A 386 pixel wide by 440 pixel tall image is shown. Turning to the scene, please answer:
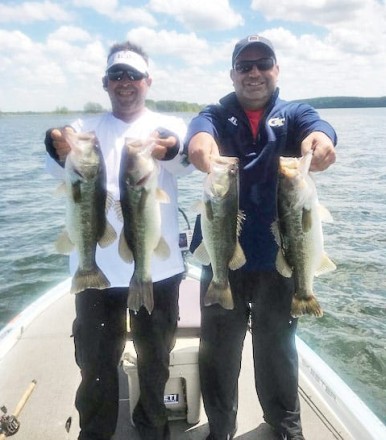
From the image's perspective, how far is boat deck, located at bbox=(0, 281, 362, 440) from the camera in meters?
4.26

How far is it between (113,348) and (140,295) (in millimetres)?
598

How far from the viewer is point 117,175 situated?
3.53 metres

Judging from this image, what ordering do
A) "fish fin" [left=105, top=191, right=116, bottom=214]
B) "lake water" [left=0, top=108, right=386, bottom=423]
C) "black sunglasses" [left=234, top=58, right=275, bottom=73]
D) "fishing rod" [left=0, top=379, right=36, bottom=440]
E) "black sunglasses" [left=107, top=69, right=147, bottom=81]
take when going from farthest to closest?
"lake water" [left=0, top=108, right=386, bottom=423] < "fishing rod" [left=0, top=379, right=36, bottom=440] < "black sunglasses" [left=234, top=58, right=275, bottom=73] < "black sunglasses" [left=107, top=69, right=147, bottom=81] < "fish fin" [left=105, top=191, right=116, bottom=214]

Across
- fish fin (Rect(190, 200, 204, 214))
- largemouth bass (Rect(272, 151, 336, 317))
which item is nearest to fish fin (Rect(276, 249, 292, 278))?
largemouth bass (Rect(272, 151, 336, 317))

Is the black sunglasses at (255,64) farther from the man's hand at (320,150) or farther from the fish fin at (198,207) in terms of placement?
the fish fin at (198,207)

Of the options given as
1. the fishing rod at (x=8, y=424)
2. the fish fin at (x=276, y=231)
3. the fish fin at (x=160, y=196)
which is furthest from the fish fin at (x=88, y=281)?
the fishing rod at (x=8, y=424)

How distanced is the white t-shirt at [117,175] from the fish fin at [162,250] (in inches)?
3.9

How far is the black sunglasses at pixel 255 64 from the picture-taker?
357 centimetres

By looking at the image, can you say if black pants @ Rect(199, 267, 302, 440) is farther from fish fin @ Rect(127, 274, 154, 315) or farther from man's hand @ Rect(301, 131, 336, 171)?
man's hand @ Rect(301, 131, 336, 171)

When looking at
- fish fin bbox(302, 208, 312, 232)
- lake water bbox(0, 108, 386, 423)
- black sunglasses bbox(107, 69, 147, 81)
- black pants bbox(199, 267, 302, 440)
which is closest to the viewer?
fish fin bbox(302, 208, 312, 232)

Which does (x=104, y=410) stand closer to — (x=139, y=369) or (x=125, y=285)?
(x=139, y=369)

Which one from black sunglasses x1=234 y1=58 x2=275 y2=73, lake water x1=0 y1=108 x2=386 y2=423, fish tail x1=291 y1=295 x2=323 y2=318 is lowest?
lake water x1=0 y1=108 x2=386 y2=423

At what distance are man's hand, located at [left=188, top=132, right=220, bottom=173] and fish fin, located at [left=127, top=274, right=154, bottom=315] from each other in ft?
2.78

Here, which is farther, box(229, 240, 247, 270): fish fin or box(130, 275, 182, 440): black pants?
box(130, 275, 182, 440): black pants
